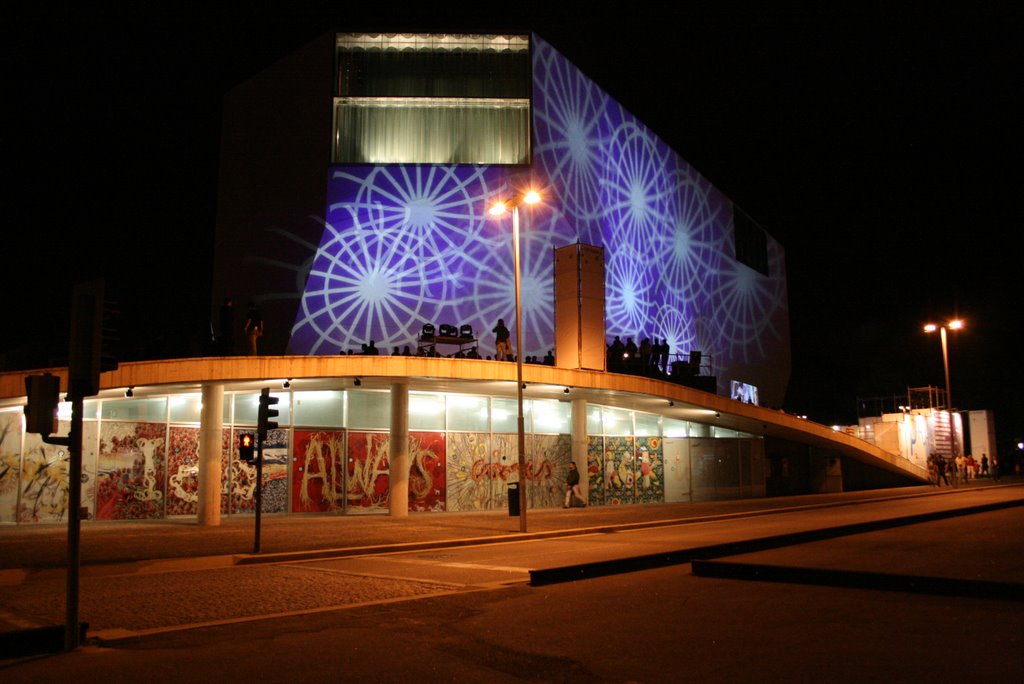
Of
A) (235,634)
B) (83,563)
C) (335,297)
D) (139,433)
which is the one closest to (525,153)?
(335,297)

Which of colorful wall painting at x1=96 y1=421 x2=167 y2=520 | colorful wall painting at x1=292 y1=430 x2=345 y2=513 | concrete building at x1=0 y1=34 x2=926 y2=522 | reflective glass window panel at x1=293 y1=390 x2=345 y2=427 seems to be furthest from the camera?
reflective glass window panel at x1=293 y1=390 x2=345 y2=427

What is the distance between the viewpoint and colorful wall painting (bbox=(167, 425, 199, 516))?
83.0 ft

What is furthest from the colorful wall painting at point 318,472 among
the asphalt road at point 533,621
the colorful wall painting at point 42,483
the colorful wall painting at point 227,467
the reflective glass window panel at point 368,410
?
the asphalt road at point 533,621

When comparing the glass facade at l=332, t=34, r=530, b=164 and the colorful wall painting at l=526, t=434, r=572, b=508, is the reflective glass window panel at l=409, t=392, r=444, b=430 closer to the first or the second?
the colorful wall painting at l=526, t=434, r=572, b=508

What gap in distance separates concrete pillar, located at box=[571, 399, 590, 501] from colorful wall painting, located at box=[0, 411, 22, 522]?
16.9 meters

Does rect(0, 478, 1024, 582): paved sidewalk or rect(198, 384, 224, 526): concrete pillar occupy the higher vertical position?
rect(198, 384, 224, 526): concrete pillar

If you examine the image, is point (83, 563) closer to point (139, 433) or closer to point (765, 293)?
point (139, 433)

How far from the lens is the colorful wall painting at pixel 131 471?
2450cm

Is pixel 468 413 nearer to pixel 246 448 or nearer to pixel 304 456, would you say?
pixel 304 456

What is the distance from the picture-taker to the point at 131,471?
24.8 metres

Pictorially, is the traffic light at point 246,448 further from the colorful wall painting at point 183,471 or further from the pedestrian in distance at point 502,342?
the pedestrian in distance at point 502,342

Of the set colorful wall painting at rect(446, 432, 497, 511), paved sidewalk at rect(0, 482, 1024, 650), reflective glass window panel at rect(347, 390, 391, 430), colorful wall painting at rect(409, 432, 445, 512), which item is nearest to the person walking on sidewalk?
paved sidewalk at rect(0, 482, 1024, 650)

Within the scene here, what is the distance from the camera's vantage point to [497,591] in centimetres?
1141

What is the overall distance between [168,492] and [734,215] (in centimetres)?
3887
